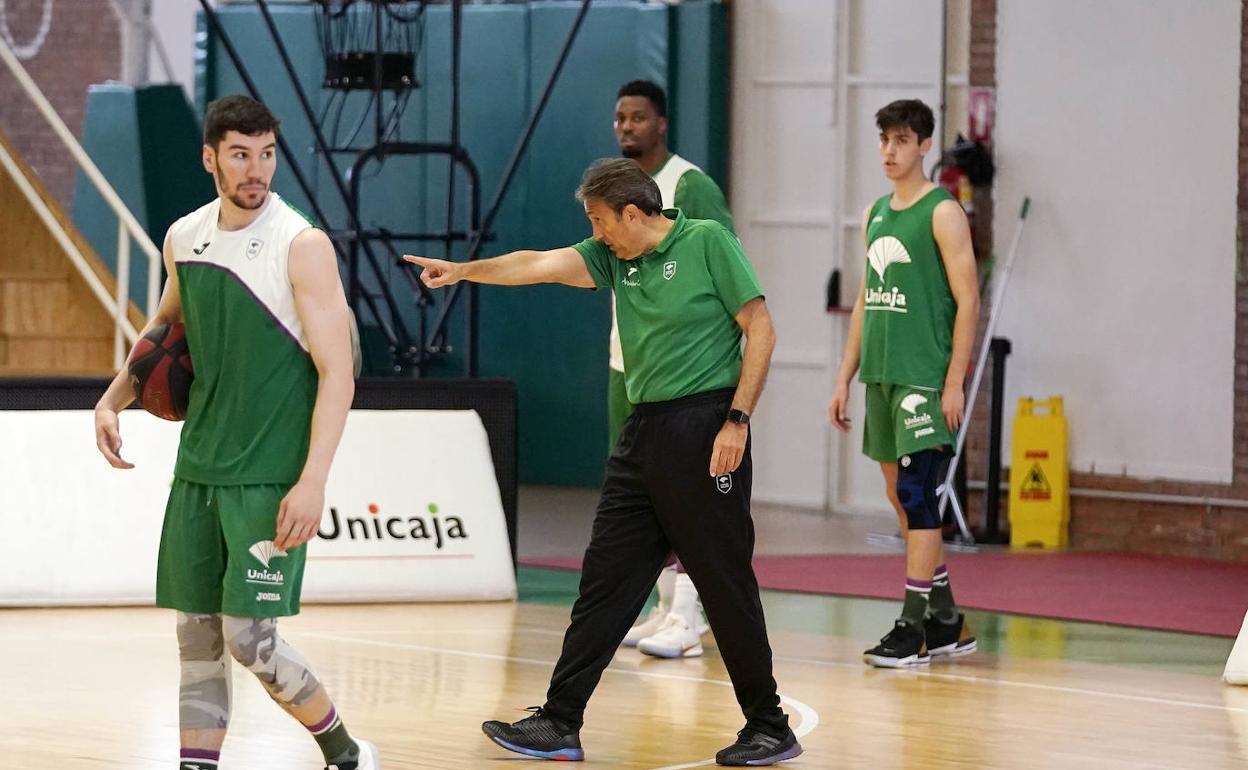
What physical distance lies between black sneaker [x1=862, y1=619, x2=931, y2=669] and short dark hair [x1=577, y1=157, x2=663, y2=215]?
2367mm

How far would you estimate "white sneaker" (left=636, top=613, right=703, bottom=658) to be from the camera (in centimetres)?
746

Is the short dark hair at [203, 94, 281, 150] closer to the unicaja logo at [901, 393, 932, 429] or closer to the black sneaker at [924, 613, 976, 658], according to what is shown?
the unicaja logo at [901, 393, 932, 429]

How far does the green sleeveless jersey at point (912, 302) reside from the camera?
718 centimetres

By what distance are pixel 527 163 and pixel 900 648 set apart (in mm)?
7940

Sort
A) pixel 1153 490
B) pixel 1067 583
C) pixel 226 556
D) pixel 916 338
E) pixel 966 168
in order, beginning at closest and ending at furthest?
pixel 226 556
pixel 916 338
pixel 1067 583
pixel 1153 490
pixel 966 168

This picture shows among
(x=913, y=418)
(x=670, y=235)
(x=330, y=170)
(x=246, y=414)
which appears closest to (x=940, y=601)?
(x=913, y=418)

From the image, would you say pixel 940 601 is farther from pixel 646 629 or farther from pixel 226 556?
pixel 226 556

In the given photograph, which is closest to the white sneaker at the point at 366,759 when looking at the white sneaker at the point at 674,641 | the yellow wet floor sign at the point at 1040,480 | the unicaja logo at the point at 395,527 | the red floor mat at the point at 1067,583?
the white sneaker at the point at 674,641

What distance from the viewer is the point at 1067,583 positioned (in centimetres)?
1012

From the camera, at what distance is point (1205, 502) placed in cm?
1138

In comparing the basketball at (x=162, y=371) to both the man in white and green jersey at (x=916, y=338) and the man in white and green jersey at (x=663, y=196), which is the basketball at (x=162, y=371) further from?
the man in white and green jersey at (x=916, y=338)

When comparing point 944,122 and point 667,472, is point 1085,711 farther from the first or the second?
point 944,122

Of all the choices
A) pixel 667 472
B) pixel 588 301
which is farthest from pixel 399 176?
pixel 667 472

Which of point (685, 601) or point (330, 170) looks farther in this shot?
point (330, 170)
